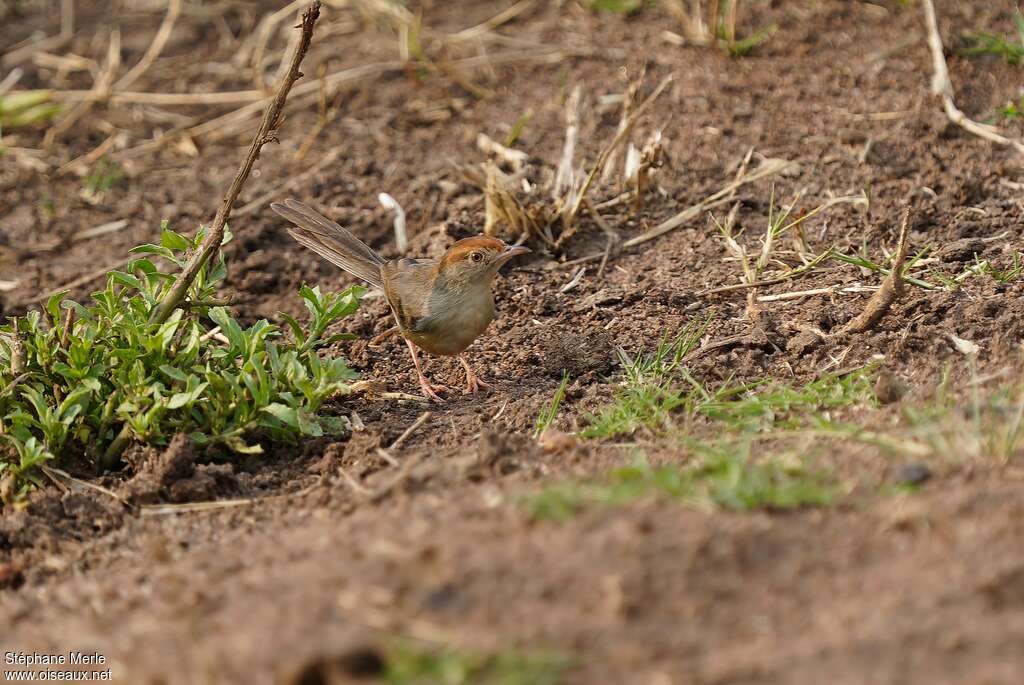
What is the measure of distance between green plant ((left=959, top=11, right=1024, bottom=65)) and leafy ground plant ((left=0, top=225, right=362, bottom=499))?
4940 mm

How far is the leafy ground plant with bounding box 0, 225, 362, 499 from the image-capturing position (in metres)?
4.97

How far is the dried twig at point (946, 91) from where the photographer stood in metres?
6.95

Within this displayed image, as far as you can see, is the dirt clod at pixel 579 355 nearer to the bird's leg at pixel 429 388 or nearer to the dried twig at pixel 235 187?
the bird's leg at pixel 429 388

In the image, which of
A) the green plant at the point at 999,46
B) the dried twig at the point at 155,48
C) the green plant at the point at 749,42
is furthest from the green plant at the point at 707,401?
the dried twig at the point at 155,48

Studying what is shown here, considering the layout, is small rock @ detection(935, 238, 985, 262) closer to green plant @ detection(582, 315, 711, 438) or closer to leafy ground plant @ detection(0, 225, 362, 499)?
green plant @ detection(582, 315, 711, 438)

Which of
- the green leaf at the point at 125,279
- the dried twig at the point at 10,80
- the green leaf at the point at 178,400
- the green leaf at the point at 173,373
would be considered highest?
the green leaf at the point at 125,279

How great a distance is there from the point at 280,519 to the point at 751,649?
2171 mm

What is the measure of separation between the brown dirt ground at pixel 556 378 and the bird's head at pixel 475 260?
41cm

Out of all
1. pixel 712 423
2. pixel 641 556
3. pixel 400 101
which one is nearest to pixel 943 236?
pixel 712 423

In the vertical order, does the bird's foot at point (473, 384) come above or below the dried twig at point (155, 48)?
below

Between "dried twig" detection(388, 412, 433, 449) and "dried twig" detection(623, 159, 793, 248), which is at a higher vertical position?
"dried twig" detection(623, 159, 793, 248)

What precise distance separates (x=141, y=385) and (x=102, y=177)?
4.13m

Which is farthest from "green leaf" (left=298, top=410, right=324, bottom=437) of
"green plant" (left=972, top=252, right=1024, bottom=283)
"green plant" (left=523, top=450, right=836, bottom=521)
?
"green plant" (left=972, top=252, right=1024, bottom=283)

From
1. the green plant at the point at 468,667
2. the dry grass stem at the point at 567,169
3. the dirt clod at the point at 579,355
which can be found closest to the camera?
the green plant at the point at 468,667
